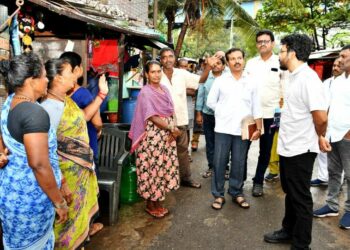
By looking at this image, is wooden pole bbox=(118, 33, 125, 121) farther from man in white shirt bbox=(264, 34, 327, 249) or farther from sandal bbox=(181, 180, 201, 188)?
man in white shirt bbox=(264, 34, 327, 249)

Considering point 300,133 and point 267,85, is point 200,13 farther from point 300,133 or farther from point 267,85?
point 300,133

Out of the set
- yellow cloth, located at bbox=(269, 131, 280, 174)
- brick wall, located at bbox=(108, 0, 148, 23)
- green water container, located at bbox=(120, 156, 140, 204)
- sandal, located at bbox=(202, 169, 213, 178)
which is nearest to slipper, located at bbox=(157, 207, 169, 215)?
green water container, located at bbox=(120, 156, 140, 204)

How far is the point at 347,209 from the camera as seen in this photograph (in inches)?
134

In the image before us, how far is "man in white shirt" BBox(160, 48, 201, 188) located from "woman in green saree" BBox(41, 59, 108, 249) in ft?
6.06

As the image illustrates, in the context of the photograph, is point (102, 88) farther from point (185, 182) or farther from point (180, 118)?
point (185, 182)

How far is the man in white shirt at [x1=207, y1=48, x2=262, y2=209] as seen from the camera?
11.8 ft

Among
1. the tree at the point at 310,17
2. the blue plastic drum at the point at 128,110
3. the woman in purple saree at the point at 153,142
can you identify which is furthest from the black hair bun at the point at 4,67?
the tree at the point at 310,17

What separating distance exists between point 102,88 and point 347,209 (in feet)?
10.1

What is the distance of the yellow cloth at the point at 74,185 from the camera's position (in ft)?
7.55

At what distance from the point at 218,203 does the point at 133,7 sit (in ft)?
24.5

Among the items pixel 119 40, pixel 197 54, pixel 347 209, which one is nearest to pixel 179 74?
pixel 119 40

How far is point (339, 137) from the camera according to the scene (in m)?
3.46

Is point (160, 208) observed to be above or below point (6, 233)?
below

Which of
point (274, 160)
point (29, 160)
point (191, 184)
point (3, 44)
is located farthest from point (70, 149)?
point (274, 160)
